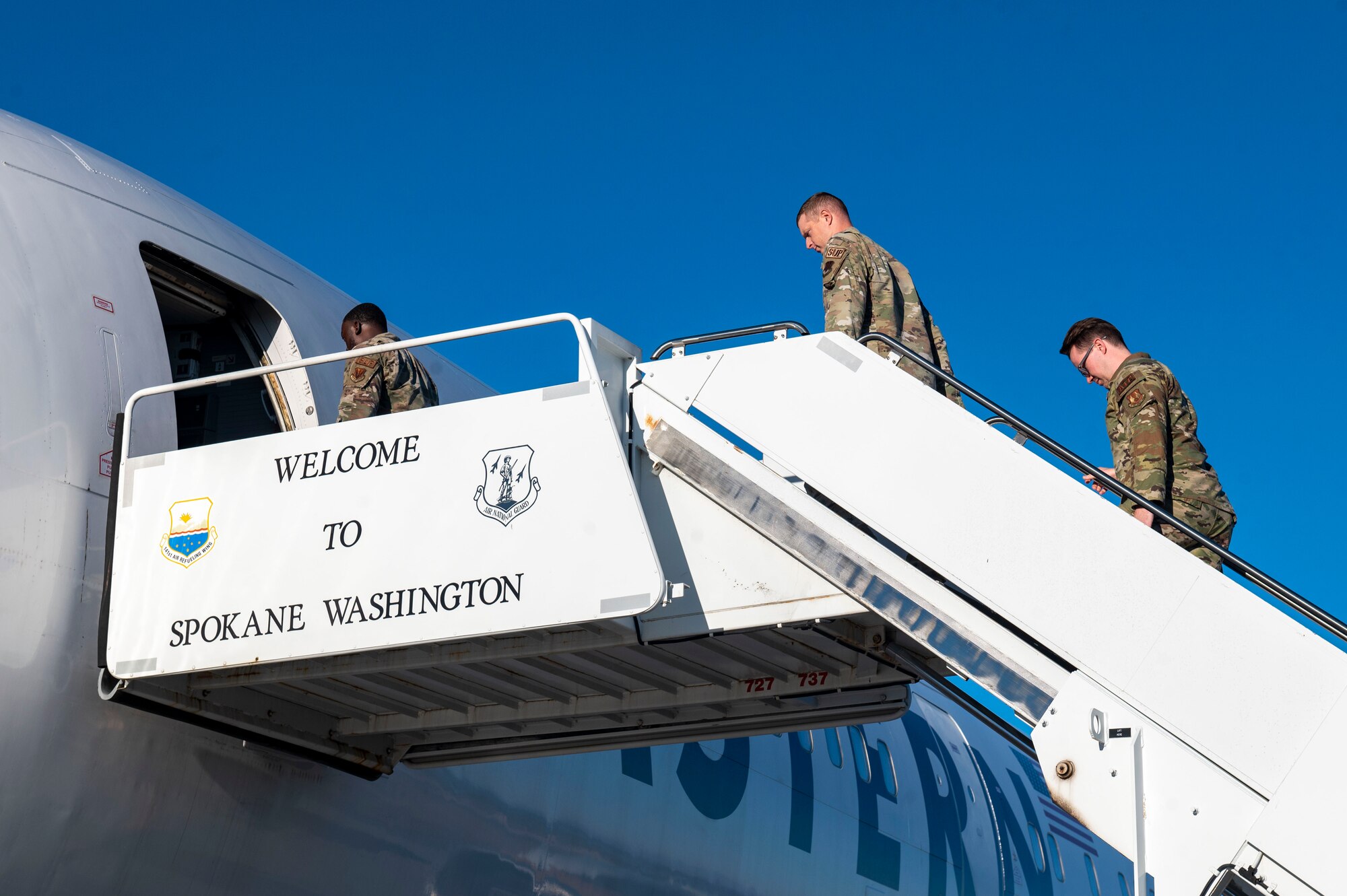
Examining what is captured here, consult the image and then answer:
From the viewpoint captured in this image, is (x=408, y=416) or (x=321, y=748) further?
(x=321, y=748)

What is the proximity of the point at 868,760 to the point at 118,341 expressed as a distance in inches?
340

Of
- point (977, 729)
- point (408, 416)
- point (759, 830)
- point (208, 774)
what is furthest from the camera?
point (977, 729)

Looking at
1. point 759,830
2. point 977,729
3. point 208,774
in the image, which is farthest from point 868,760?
point 208,774

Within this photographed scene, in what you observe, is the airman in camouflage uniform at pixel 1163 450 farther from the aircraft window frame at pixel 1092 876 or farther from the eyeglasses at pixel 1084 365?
the aircraft window frame at pixel 1092 876

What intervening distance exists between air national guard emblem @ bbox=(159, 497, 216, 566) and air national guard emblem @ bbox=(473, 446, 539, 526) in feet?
4.71

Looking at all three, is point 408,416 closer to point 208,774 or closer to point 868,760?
point 208,774

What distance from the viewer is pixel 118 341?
7621 millimetres

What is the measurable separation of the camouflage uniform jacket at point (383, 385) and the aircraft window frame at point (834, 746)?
631 cm

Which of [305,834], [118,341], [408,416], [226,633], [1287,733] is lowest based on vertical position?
[305,834]

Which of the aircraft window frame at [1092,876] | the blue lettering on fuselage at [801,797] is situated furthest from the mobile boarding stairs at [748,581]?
the aircraft window frame at [1092,876]

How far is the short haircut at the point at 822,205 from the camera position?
788cm

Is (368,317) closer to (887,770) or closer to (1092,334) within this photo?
(1092,334)

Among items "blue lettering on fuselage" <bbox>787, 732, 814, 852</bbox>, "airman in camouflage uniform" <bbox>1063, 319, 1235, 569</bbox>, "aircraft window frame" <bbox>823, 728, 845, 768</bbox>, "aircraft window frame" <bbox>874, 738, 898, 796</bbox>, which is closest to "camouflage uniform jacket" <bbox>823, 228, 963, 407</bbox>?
"airman in camouflage uniform" <bbox>1063, 319, 1235, 569</bbox>

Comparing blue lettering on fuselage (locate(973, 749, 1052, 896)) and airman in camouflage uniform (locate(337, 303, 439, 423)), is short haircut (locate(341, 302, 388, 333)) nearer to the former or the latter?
airman in camouflage uniform (locate(337, 303, 439, 423))
